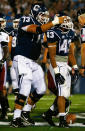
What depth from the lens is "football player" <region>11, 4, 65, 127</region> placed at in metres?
8.71

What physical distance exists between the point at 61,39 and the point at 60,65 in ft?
1.31

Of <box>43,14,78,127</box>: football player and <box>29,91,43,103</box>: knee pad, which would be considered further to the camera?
<box>29,91,43,103</box>: knee pad

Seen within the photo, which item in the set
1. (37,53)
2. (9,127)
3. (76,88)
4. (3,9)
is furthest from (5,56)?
(3,9)

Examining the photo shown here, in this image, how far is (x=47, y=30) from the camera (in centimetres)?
862

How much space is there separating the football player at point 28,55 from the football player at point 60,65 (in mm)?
226

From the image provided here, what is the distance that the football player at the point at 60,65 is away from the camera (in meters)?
8.70

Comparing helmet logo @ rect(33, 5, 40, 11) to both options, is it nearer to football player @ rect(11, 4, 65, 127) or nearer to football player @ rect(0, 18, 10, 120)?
football player @ rect(11, 4, 65, 127)

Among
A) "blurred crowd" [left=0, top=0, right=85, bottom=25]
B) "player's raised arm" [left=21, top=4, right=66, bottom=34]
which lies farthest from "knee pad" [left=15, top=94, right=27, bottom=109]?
"blurred crowd" [left=0, top=0, right=85, bottom=25]

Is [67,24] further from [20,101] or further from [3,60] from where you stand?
[3,60]

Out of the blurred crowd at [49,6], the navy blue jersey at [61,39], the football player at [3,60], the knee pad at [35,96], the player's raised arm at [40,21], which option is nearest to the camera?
the player's raised arm at [40,21]

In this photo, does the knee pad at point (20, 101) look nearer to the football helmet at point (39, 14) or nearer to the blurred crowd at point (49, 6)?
the football helmet at point (39, 14)

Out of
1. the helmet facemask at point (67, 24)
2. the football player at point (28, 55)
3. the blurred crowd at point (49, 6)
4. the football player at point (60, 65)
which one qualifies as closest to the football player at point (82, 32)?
the football player at point (60, 65)

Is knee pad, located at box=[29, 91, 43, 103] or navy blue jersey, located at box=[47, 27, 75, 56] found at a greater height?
navy blue jersey, located at box=[47, 27, 75, 56]

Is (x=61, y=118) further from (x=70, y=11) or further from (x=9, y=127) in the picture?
(x=70, y=11)
